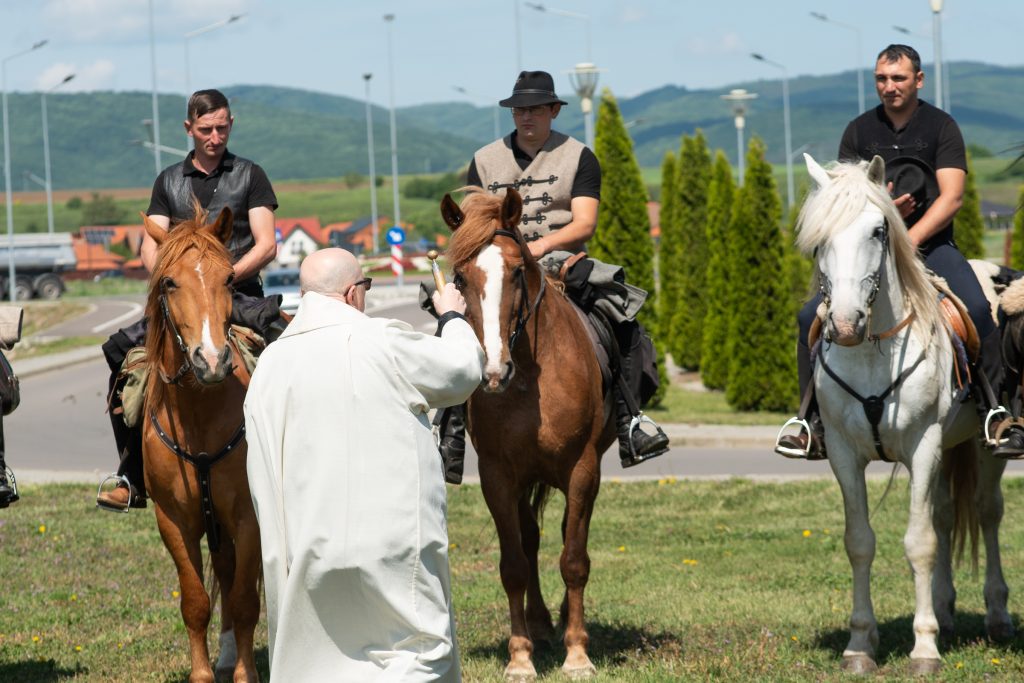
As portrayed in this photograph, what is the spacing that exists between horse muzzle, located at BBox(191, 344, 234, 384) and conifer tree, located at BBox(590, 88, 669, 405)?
16.4 m

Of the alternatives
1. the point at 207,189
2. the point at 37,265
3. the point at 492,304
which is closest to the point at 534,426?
the point at 492,304

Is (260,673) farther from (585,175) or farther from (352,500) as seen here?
(585,175)

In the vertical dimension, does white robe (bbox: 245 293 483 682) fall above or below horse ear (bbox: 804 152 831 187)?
below

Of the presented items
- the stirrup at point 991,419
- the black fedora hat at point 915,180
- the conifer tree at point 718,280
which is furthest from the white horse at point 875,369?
the conifer tree at point 718,280

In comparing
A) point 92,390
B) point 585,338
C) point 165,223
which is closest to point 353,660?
point 585,338

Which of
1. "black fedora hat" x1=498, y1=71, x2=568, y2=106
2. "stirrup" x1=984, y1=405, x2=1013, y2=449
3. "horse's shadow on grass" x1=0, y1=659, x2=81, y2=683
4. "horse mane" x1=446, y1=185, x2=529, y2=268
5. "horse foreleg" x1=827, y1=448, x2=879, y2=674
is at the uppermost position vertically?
"black fedora hat" x1=498, y1=71, x2=568, y2=106

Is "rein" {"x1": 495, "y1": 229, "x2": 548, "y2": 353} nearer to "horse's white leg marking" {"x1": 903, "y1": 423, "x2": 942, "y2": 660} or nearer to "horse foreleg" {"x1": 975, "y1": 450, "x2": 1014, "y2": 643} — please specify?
"horse's white leg marking" {"x1": 903, "y1": 423, "x2": 942, "y2": 660}

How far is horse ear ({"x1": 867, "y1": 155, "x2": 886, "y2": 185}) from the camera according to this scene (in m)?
7.37

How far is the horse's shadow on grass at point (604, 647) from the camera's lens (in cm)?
782

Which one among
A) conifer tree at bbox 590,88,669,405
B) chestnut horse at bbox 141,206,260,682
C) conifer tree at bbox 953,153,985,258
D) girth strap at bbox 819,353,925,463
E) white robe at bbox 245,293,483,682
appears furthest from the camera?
conifer tree at bbox 953,153,985,258

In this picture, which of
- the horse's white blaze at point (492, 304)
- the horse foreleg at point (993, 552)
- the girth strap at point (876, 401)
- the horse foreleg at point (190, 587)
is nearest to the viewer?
the horse's white blaze at point (492, 304)

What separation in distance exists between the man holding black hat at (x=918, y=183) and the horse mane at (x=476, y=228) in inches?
82.2

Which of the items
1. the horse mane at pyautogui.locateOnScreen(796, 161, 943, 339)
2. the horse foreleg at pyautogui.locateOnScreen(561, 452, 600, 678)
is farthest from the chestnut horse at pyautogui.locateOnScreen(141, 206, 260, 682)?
the horse mane at pyautogui.locateOnScreen(796, 161, 943, 339)

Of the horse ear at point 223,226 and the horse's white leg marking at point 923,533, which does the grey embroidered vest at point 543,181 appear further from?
the horse's white leg marking at point 923,533
